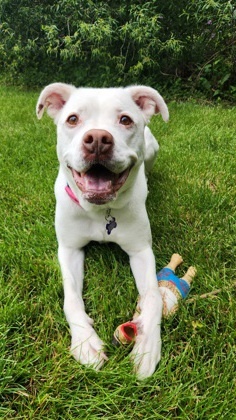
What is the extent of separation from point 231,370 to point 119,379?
492 mm

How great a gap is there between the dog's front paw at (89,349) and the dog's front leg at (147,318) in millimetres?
152

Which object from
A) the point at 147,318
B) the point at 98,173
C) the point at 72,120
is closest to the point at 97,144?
the point at 98,173

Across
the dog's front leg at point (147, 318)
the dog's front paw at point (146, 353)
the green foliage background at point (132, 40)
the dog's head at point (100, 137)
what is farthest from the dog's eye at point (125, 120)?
the green foliage background at point (132, 40)

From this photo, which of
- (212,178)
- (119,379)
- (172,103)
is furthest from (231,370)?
(172,103)

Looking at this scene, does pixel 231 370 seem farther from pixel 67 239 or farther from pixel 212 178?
pixel 212 178

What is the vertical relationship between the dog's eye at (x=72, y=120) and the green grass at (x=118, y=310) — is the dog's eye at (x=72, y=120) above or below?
above

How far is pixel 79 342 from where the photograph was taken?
1770 mm

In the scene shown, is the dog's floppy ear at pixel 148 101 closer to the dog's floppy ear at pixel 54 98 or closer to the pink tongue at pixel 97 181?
the dog's floppy ear at pixel 54 98

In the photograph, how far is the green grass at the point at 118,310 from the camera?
1.53m

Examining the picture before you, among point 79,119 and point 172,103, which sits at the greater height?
point 79,119

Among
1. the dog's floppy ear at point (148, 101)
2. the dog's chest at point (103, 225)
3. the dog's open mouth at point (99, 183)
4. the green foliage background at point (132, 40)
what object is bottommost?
the green foliage background at point (132, 40)

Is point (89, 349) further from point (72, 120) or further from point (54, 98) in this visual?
point (54, 98)

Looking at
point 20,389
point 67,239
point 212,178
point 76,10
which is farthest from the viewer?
point 76,10

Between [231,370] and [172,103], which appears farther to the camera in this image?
[172,103]
